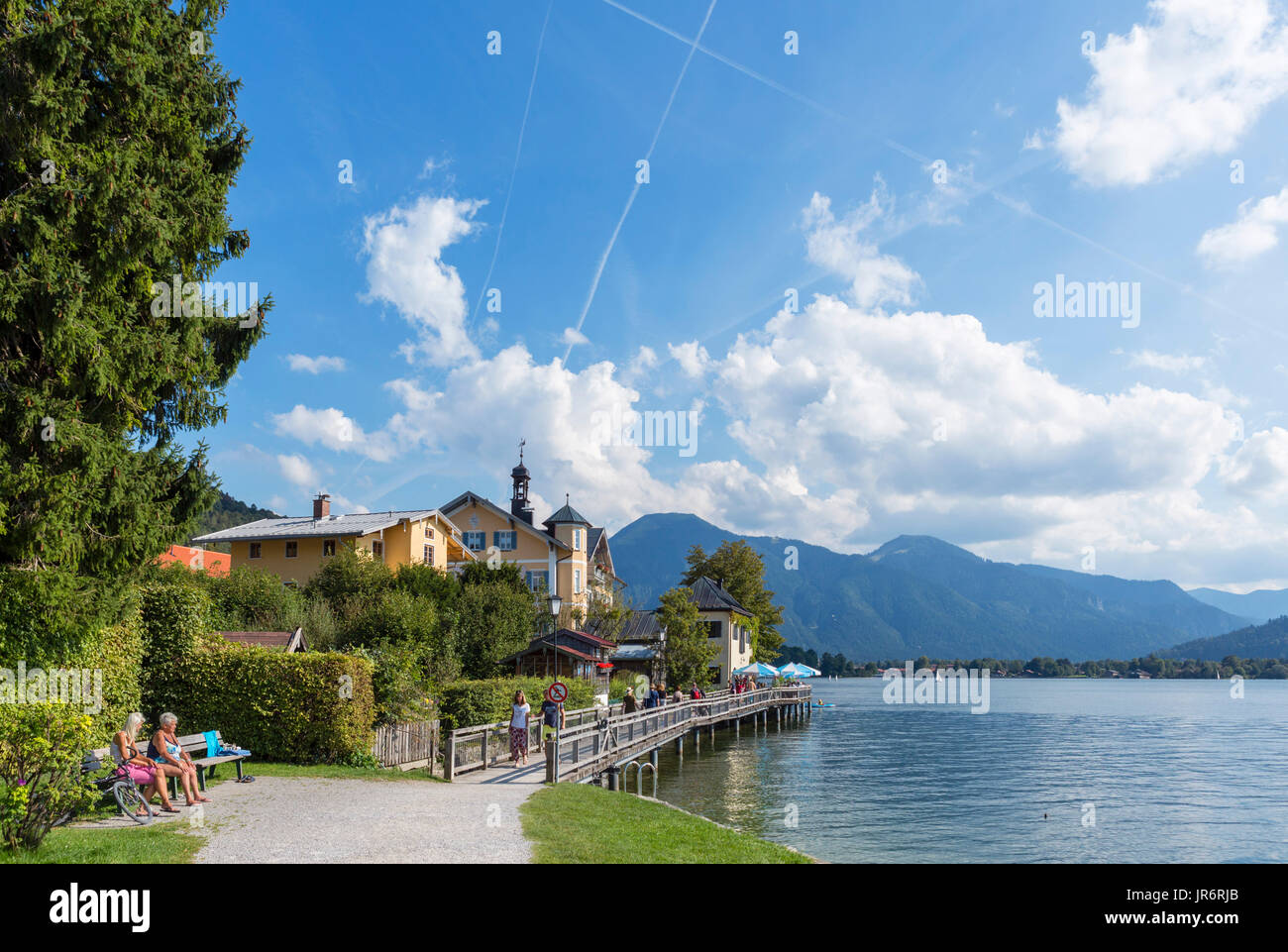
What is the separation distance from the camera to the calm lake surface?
832 inches

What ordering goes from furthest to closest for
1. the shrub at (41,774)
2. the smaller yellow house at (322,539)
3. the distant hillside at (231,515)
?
the distant hillside at (231,515)
the smaller yellow house at (322,539)
the shrub at (41,774)

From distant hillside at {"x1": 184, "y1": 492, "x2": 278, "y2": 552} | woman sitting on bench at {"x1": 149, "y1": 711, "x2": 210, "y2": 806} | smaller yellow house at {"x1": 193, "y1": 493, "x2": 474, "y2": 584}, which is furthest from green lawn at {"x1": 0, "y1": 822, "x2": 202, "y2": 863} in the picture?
distant hillside at {"x1": 184, "y1": 492, "x2": 278, "y2": 552}

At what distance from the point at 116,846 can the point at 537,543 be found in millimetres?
58322

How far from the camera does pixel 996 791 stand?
3025 centimetres

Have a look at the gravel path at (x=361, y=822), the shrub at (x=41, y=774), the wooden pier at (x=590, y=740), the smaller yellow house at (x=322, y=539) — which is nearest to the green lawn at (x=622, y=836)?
the gravel path at (x=361, y=822)

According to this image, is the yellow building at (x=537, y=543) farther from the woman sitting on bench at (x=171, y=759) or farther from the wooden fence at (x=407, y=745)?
the woman sitting on bench at (x=171, y=759)

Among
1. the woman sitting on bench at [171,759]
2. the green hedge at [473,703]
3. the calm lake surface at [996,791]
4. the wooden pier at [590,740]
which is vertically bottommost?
the calm lake surface at [996,791]

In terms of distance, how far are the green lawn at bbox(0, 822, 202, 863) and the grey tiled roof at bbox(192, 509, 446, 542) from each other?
43388 mm

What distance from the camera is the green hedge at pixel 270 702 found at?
19281 millimetres

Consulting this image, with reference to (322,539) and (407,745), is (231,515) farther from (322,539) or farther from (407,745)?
(407,745)

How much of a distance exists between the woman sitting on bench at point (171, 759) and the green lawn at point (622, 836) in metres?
5.05

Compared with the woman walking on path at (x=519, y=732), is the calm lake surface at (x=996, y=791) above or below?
below

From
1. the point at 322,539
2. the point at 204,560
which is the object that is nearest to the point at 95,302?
the point at 204,560

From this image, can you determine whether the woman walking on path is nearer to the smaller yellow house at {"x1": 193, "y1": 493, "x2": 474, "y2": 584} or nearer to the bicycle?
the bicycle
